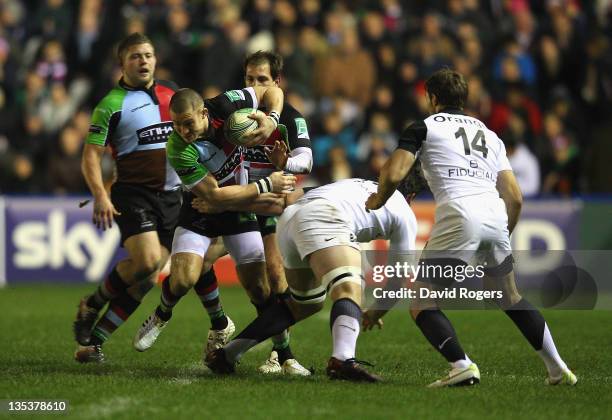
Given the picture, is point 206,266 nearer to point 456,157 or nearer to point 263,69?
point 263,69

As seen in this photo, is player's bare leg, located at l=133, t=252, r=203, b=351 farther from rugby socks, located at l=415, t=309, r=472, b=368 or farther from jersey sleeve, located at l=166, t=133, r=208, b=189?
rugby socks, located at l=415, t=309, r=472, b=368

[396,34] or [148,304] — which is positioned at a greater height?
[396,34]

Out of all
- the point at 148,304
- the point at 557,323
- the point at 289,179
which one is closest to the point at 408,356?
the point at 289,179

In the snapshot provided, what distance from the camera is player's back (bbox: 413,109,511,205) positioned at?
754 centimetres

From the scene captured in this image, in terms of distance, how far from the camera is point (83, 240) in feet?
52.2

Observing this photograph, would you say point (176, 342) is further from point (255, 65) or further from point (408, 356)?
point (255, 65)

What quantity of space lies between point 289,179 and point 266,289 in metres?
1.05

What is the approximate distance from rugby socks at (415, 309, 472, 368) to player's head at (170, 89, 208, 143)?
202cm

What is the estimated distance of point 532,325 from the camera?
24.7 ft

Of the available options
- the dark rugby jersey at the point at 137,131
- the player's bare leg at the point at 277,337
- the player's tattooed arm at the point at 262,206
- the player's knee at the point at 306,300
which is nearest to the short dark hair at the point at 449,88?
the player's tattooed arm at the point at 262,206

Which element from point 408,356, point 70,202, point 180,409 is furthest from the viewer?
point 70,202

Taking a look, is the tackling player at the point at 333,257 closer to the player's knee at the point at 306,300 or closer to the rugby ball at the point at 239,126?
the player's knee at the point at 306,300

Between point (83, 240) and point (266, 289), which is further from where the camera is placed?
point (83, 240)

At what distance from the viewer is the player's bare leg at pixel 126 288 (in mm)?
9273
